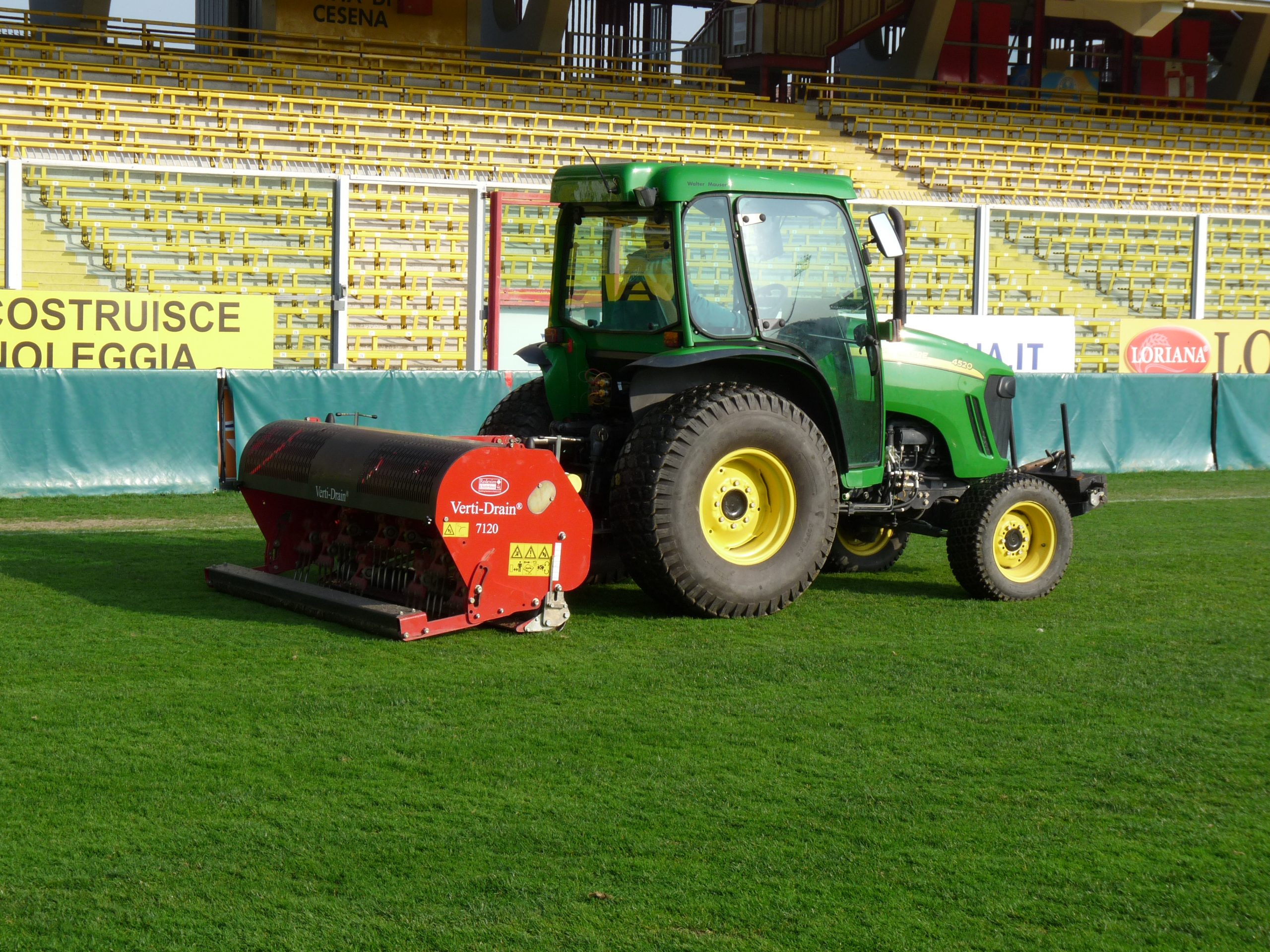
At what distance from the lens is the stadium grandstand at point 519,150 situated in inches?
681

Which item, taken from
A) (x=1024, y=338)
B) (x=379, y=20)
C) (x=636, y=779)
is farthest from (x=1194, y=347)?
(x=636, y=779)

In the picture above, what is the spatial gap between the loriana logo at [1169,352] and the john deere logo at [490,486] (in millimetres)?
13058

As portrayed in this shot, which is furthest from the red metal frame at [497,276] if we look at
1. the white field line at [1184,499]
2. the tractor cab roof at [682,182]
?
the tractor cab roof at [682,182]

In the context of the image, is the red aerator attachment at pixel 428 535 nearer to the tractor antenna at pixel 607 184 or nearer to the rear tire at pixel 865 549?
the tractor antenna at pixel 607 184

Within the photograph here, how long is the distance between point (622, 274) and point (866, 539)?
2617 mm

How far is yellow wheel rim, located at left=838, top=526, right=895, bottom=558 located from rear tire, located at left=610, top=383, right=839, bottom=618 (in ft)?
5.44

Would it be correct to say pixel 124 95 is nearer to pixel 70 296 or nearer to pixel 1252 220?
pixel 70 296

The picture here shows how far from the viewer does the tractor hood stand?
8617 millimetres

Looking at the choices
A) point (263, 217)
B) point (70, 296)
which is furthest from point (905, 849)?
point (263, 217)

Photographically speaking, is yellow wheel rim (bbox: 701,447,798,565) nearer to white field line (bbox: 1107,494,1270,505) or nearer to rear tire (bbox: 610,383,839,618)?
rear tire (bbox: 610,383,839,618)

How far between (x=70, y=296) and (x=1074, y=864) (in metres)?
11.5

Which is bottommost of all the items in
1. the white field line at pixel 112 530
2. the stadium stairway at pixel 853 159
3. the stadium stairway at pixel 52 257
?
the white field line at pixel 112 530

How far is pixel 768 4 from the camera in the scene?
98.3 ft

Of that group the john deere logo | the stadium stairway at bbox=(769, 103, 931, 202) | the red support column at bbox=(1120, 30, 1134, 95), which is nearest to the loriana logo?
the stadium stairway at bbox=(769, 103, 931, 202)
